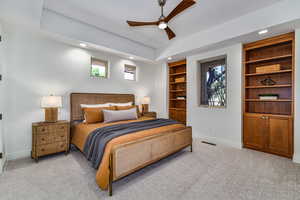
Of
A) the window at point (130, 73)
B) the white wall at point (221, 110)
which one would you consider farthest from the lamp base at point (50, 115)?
the white wall at point (221, 110)

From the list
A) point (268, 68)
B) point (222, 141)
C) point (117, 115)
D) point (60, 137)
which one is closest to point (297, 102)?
point (268, 68)

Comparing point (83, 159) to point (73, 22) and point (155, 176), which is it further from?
point (73, 22)

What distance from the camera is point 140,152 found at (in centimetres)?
203

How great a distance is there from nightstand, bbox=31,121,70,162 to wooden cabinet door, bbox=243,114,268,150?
4.17 metres

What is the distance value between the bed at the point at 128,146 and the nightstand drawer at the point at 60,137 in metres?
0.19

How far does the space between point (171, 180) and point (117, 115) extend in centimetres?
184

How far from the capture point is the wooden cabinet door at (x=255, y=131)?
120 inches

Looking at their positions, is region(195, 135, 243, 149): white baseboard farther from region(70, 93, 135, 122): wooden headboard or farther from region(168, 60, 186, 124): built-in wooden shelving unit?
region(70, 93, 135, 122): wooden headboard

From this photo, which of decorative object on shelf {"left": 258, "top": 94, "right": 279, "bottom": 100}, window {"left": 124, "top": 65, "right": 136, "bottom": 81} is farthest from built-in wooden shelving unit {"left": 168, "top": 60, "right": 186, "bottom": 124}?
decorative object on shelf {"left": 258, "top": 94, "right": 279, "bottom": 100}

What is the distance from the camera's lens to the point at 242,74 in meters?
3.31

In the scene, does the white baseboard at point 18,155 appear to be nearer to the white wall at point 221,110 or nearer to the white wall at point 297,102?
the white wall at point 221,110

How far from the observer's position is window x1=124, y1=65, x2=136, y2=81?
4.71 meters

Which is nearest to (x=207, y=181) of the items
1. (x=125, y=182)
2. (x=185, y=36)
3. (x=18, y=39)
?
(x=125, y=182)

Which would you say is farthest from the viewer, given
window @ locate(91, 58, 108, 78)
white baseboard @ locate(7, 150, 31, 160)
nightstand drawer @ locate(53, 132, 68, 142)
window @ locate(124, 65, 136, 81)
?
window @ locate(124, 65, 136, 81)
